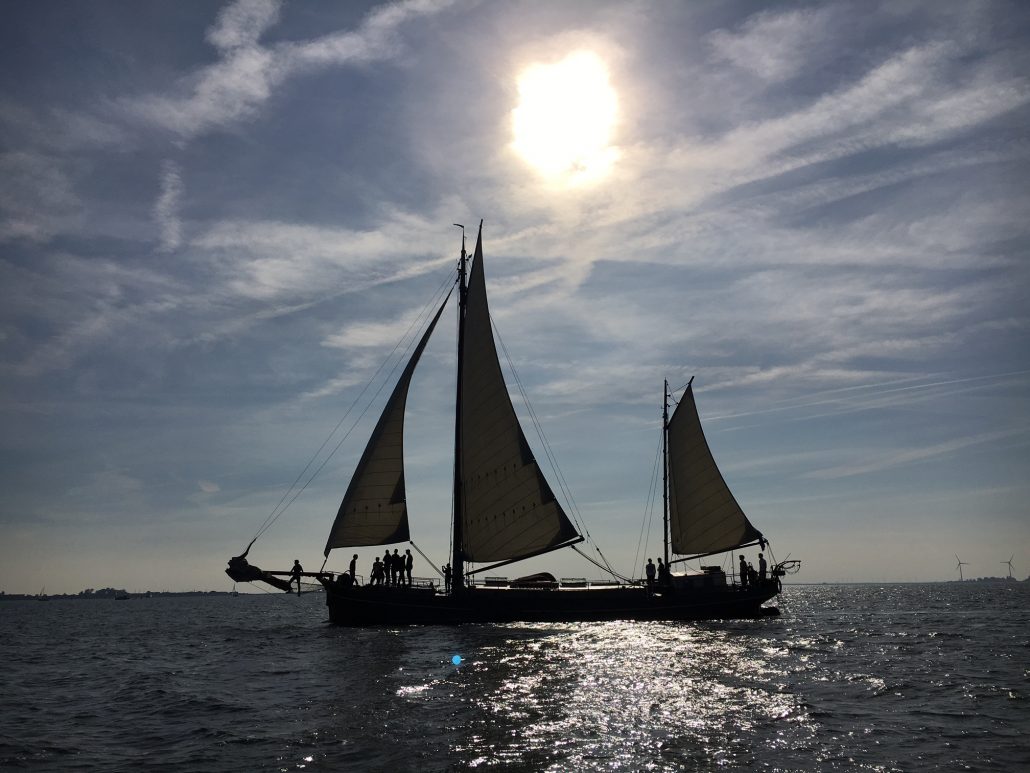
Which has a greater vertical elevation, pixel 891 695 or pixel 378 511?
pixel 378 511

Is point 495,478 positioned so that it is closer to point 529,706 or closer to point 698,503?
point 698,503

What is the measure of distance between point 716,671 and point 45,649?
41.8m

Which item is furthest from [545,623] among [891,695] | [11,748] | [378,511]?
[11,748]

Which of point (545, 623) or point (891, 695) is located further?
point (545, 623)

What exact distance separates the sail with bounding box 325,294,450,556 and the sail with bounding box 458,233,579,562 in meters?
4.47

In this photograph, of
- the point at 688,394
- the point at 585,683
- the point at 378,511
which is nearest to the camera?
the point at 585,683

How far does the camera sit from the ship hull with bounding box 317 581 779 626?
45562mm

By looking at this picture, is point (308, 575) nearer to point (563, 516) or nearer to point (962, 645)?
point (563, 516)

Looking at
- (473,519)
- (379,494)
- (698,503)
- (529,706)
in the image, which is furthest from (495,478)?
(529,706)

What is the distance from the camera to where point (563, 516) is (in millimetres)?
47312

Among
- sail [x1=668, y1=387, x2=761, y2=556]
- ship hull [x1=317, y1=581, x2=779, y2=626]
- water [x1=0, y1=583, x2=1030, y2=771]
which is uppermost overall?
sail [x1=668, y1=387, x2=761, y2=556]

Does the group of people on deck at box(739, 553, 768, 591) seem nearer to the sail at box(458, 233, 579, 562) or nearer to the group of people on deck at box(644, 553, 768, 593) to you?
the group of people on deck at box(644, 553, 768, 593)

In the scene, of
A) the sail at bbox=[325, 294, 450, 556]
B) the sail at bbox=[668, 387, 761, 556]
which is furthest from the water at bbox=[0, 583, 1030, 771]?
the sail at bbox=[668, 387, 761, 556]

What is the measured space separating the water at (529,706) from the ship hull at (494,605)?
19.4ft
